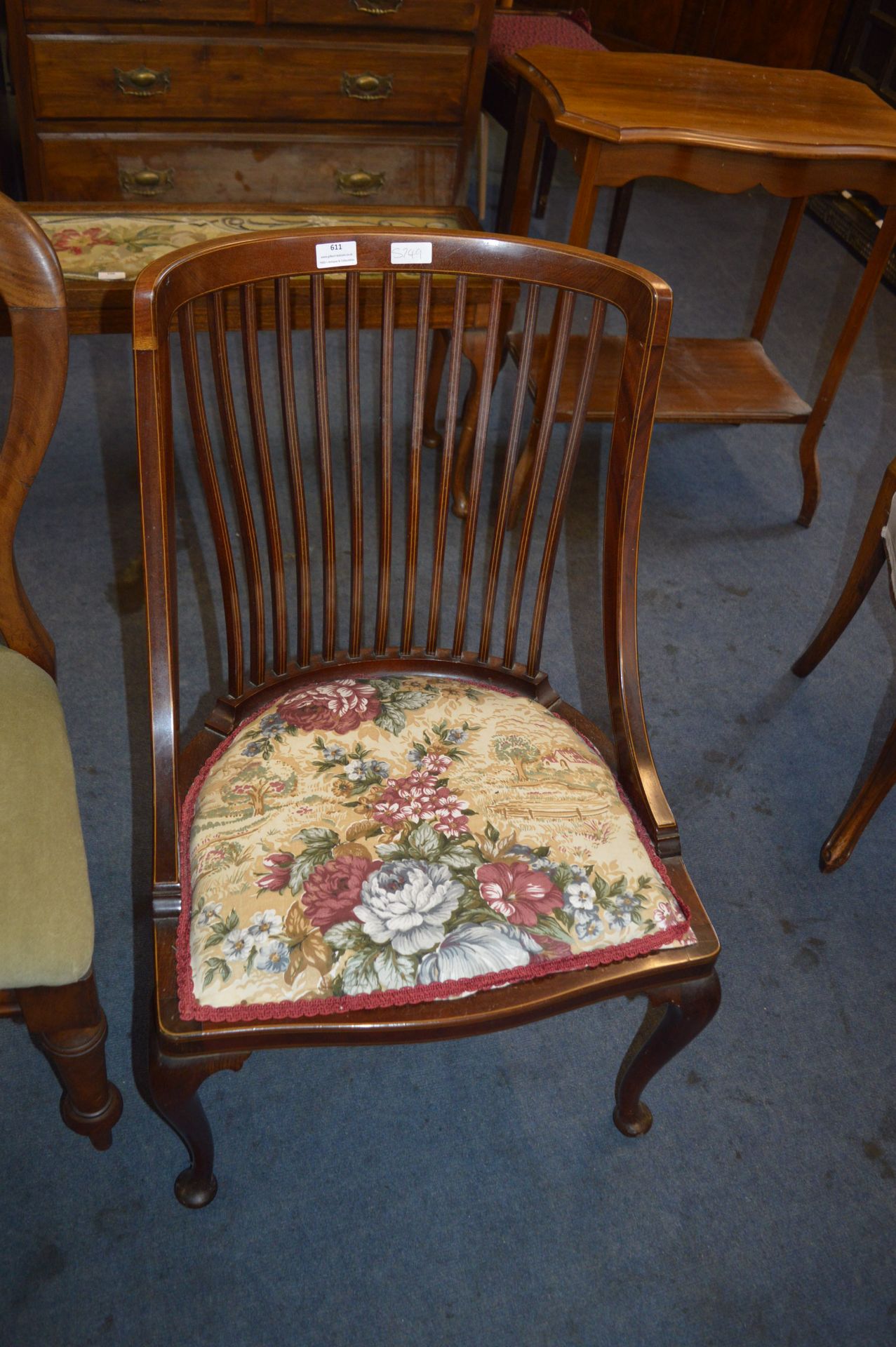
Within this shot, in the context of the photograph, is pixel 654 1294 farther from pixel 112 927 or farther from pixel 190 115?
pixel 190 115

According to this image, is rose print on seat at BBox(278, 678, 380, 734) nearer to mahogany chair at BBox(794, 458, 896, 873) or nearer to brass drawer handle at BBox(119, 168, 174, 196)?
mahogany chair at BBox(794, 458, 896, 873)

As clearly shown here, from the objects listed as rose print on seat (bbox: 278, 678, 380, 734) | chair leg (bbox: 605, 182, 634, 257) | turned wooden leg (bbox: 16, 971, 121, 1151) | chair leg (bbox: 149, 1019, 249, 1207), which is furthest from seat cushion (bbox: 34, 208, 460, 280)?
chair leg (bbox: 149, 1019, 249, 1207)

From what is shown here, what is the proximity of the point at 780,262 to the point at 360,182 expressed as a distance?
42.8 inches

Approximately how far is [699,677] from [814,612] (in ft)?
1.31

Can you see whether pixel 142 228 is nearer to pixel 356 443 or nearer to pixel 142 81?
pixel 142 81

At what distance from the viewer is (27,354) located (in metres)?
1.14

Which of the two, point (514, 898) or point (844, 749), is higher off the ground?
point (514, 898)

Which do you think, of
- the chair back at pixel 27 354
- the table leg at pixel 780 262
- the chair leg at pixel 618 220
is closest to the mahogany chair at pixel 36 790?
the chair back at pixel 27 354

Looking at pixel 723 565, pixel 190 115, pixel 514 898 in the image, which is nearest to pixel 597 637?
pixel 723 565

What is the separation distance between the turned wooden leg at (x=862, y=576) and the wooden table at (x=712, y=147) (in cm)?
57

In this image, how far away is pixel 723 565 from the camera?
255 cm

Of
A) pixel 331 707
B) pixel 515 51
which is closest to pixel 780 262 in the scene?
pixel 515 51

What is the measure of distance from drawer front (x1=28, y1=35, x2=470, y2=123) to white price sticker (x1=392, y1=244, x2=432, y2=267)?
5.37 feet

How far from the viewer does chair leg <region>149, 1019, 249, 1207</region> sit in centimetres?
108
